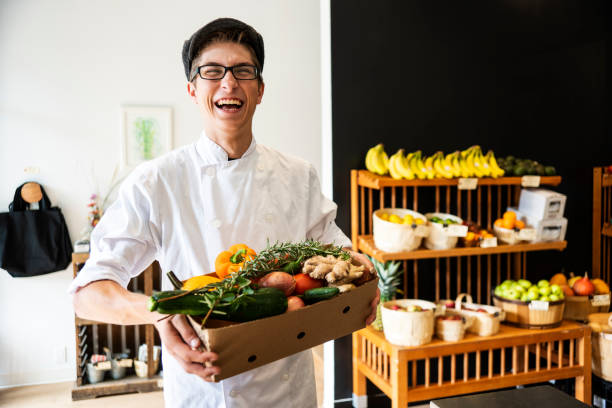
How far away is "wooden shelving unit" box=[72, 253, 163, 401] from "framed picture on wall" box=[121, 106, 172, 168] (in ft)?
3.26

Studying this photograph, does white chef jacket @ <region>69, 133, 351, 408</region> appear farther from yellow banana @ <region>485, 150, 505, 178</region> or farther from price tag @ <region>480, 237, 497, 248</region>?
yellow banana @ <region>485, 150, 505, 178</region>

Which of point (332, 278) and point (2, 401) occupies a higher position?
point (332, 278)

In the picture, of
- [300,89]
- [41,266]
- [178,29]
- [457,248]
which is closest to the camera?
[457,248]

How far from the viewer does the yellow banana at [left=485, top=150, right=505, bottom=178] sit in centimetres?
329

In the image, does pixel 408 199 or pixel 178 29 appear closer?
pixel 408 199

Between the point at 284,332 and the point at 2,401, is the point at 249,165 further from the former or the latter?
the point at 2,401

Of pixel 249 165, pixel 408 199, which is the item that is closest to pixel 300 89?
pixel 408 199

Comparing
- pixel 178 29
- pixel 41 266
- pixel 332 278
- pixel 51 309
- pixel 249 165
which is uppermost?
pixel 178 29

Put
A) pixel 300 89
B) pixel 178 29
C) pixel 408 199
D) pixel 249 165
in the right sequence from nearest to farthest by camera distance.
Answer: pixel 249 165 < pixel 408 199 < pixel 178 29 < pixel 300 89

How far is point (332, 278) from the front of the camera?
3.54ft

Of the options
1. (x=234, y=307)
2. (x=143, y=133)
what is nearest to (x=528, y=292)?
(x=234, y=307)

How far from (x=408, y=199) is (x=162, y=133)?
92.4 inches

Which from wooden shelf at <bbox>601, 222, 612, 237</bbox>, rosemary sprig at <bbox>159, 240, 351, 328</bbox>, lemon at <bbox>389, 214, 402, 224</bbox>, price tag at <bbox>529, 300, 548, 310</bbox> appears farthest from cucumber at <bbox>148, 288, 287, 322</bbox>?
wooden shelf at <bbox>601, 222, 612, 237</bbox>

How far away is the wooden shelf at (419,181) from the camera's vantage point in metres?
3.06
